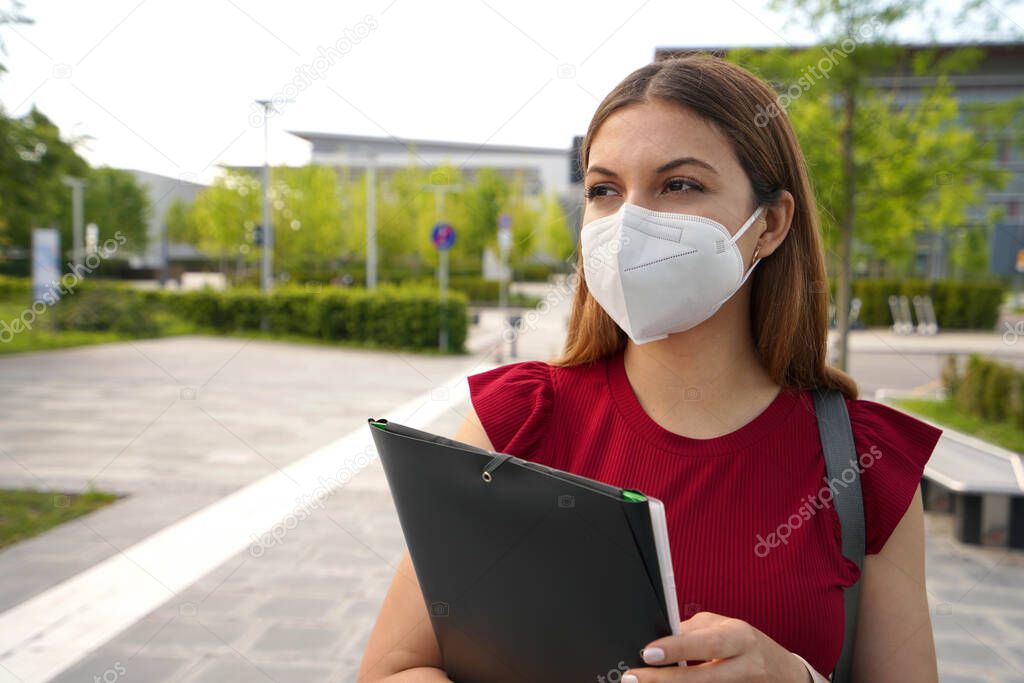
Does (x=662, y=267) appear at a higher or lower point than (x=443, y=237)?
lower

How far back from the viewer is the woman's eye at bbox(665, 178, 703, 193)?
1273 mm

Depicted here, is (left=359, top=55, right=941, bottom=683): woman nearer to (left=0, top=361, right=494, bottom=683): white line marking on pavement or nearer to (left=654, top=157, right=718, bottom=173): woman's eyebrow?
(left=654, top=157, right=718, bottom=173): woman's eyebrow

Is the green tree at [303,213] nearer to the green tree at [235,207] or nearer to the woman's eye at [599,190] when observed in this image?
the green tree at [235,207]

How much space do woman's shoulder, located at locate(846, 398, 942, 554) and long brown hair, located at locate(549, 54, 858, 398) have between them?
85 mm

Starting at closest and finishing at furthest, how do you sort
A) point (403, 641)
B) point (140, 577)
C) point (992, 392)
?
point (403, 641) → point (140, 577) → point (992, 392)

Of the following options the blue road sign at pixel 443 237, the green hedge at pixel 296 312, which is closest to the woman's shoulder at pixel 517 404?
the blue road sign at pixel 443 237

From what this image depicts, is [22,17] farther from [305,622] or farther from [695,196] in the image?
[695,196]

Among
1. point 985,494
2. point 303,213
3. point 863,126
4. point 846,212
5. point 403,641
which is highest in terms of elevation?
point 303,213

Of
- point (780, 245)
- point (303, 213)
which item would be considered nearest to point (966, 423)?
point (780, 245)

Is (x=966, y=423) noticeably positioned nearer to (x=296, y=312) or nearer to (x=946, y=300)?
(x=296, y=312)

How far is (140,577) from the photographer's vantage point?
449cm

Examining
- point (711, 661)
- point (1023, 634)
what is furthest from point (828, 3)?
point (711, 661)

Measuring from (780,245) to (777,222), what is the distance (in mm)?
58

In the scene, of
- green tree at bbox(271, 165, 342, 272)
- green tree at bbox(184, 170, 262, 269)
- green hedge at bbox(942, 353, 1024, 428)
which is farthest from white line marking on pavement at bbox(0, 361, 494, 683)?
green tree at bbox(271, 165, 342, 272)
